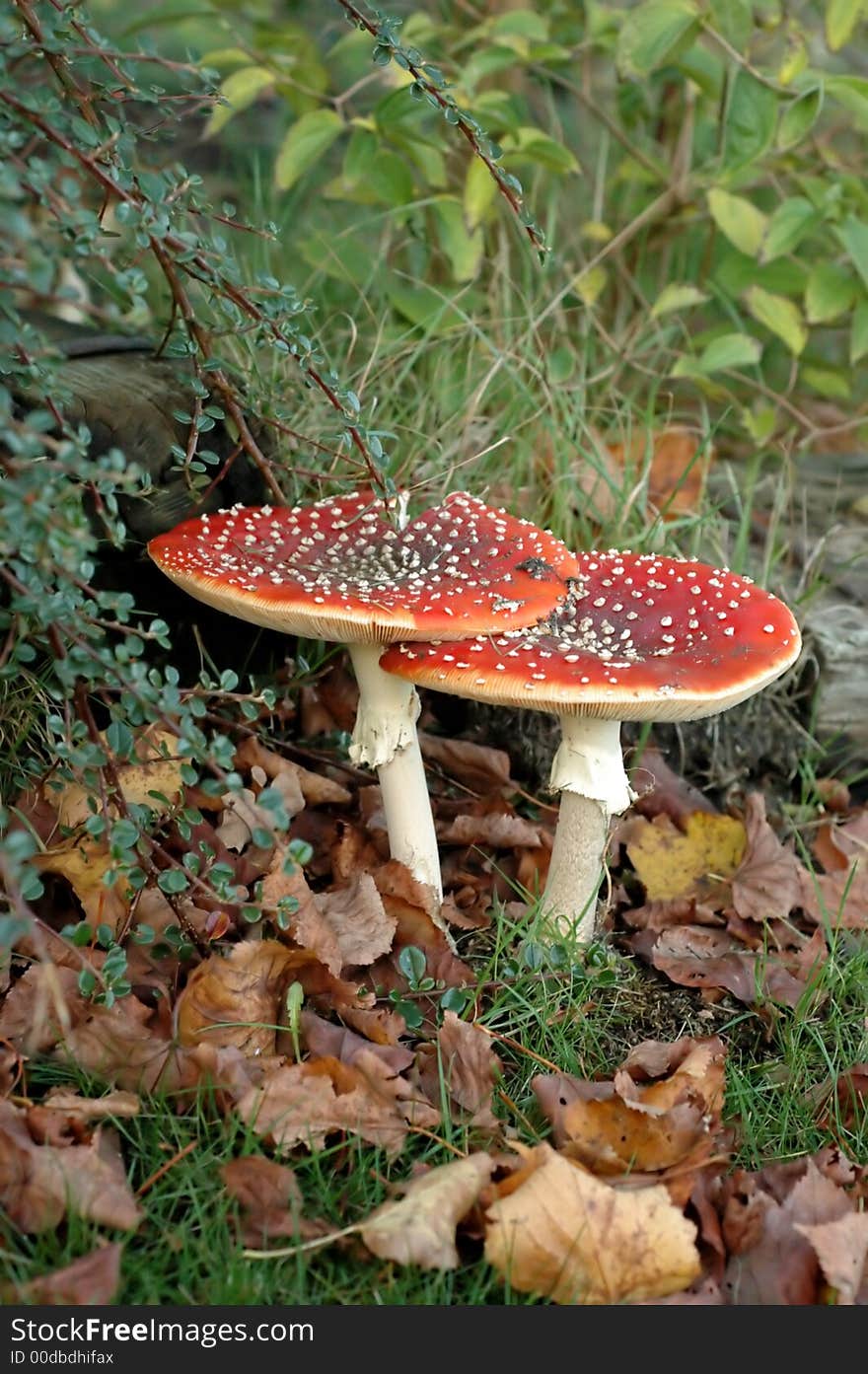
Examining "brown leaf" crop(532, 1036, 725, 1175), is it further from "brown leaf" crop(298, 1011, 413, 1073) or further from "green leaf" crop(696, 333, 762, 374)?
"green leaf" crop(696, 333, 762, 374)

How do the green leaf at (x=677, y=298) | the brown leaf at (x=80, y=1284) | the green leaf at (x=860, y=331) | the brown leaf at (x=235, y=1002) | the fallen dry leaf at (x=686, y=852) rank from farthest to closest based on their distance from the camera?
the green leaf at (x=677, y=298) → the green leaf at (x=860, y=331) → the fallen dry leaf at (x=686, y=852) → the brown leaf at (x=235, y=1002) → the brown leaf at (x=80, y=1284)

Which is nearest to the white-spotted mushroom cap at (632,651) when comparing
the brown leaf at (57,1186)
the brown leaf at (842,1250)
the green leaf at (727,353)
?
the brown leaf at (842,1250)

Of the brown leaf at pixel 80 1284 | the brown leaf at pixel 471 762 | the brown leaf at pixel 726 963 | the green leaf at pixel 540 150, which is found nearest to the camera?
the brown leaf at pixel 80 1284

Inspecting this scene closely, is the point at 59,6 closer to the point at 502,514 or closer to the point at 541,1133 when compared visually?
the point at 502,514

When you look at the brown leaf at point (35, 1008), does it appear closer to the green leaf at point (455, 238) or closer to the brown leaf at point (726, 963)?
the brown leaf at point (726, 963)

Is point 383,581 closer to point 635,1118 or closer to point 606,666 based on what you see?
point 606,666

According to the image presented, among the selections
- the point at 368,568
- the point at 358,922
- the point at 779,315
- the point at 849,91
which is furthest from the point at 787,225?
the point at 358,922

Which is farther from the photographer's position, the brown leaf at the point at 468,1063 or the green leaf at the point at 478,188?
the green leaf at the point at 478,188
